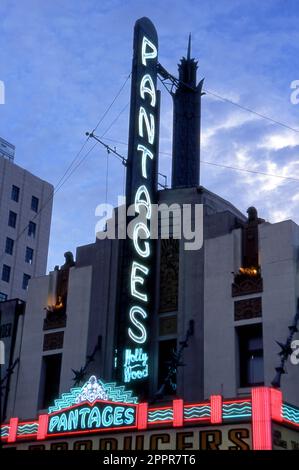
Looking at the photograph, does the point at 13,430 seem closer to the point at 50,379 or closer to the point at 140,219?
the point at 50,379

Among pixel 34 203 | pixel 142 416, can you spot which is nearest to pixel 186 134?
pixel 142 416

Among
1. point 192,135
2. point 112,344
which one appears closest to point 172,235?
point 112,344

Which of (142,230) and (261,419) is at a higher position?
(142,230)

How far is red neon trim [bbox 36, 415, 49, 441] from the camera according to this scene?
29.7 metres

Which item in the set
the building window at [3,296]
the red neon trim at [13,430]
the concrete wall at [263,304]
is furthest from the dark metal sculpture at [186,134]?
the building window at [3,296]

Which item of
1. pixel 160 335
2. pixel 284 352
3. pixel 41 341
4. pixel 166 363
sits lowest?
pixel 284 352

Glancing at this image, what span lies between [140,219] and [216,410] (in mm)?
11616

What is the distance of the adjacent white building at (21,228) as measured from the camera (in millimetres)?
76688

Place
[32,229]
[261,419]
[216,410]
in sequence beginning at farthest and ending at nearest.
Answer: [32,229], [216,410], [261,419]

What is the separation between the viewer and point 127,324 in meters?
33.2

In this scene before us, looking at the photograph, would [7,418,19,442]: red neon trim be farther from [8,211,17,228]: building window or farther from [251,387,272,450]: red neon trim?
[8,211,17,228]: building window

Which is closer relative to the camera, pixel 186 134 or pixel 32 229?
pixel 186 134

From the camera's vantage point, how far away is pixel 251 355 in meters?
31.8

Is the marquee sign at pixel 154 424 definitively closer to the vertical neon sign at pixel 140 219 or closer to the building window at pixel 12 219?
the vertical neon sign at pixel 140 219
